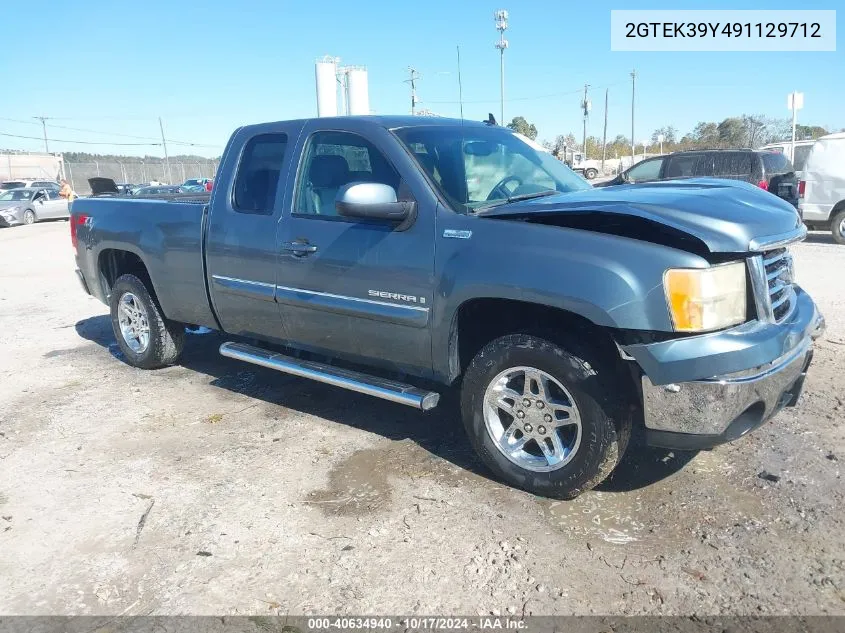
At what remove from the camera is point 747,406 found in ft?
9.58

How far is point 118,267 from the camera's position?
602cm

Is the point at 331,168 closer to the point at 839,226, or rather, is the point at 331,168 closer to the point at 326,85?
the point at 839,226

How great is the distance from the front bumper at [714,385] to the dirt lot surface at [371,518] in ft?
1.64

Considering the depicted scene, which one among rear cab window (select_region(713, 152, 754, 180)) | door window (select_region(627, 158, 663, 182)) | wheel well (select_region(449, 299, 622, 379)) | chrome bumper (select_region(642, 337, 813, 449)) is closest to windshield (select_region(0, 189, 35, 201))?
door window (select_region(627, 158, 663, 182))

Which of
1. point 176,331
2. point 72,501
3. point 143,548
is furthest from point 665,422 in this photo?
point 176,331

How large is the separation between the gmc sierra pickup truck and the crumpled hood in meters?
0.01

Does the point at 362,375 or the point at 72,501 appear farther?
the point at 362,375

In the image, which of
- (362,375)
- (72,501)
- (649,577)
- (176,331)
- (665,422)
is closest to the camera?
(649,577)

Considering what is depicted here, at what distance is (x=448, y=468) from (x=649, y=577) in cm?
132

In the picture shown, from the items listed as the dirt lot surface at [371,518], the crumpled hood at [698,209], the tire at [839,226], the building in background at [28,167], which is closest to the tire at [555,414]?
the dirt lot surface at [371,518]

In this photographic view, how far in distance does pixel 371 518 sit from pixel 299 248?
67.1 inches

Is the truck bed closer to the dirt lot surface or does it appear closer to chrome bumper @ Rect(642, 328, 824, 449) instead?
the dirt lot surface

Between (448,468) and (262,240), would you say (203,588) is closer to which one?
(448,468)

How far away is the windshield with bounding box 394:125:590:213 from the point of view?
3.77m
